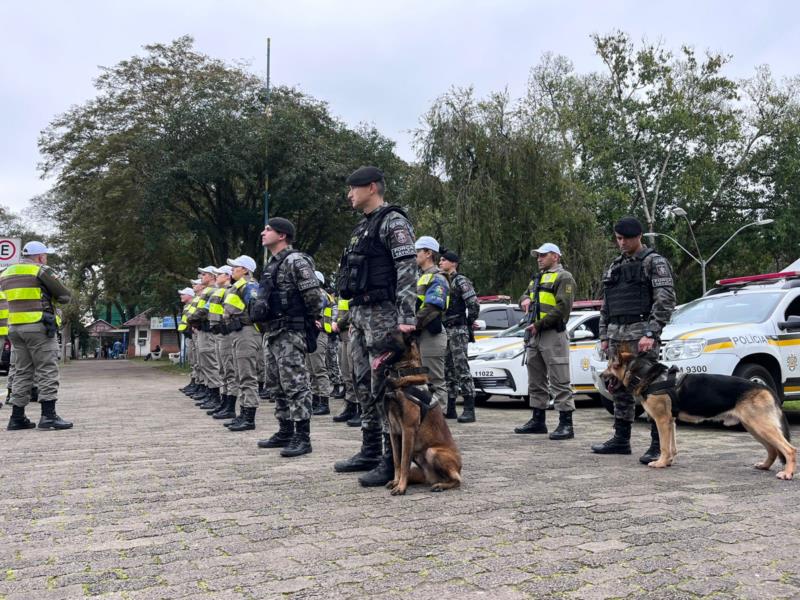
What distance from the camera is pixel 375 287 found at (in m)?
5.50

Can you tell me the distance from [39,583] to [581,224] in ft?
89.7

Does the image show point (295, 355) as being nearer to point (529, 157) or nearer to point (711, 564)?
point (711, 564)

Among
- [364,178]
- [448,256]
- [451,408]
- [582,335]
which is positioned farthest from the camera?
[582,335]

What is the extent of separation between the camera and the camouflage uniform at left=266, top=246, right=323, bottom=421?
6.82m

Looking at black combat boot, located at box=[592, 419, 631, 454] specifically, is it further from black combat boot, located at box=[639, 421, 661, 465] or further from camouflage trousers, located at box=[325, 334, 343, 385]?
camouflage trousers, located at box=[325, 334, 343, 385]

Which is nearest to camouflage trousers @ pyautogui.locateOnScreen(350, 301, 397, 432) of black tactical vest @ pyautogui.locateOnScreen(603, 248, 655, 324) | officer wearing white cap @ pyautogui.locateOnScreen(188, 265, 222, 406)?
black tactical vest @ pyautogui.locateOnScreen(603, 248, 655, 324)

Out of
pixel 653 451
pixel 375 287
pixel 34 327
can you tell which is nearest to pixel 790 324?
pixel 653 451

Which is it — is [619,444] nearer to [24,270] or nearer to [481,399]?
[481,399]

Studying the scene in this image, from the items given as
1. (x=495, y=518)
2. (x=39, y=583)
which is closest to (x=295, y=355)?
(x=495, y=518)

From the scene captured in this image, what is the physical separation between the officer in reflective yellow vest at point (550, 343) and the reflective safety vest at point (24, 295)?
5.77 m

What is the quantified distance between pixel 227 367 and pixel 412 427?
200 inches


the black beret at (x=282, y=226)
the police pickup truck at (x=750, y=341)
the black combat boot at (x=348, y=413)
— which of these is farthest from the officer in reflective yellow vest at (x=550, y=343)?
the black beret at (x=282, y=226)

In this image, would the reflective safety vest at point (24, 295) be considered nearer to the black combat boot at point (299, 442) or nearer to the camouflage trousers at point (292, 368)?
the camouflage trousers at point (292, 368)

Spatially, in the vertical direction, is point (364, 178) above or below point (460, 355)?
above
